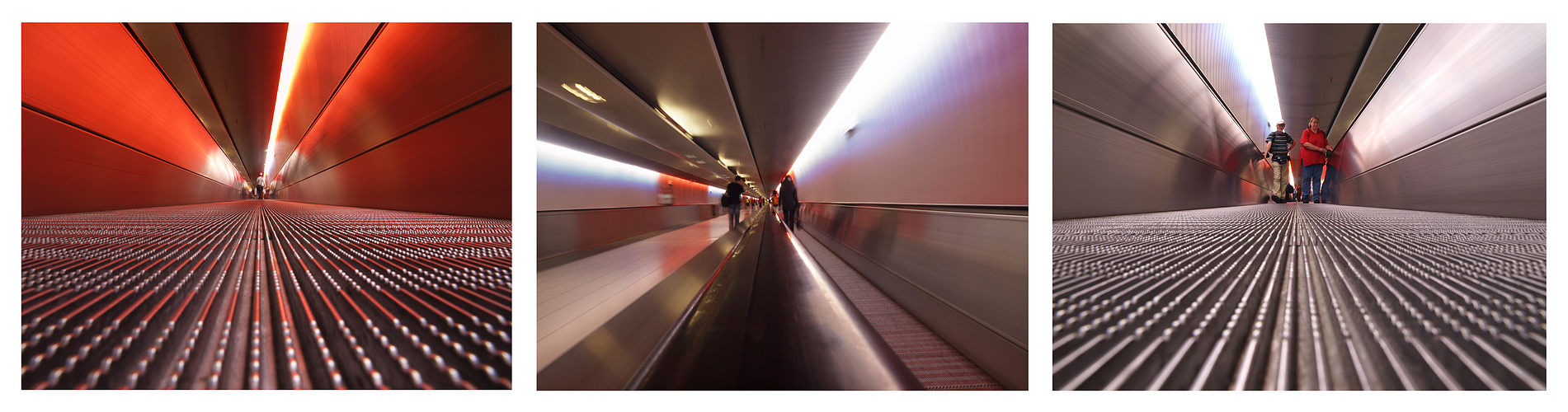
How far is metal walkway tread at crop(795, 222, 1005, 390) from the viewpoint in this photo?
0.42m

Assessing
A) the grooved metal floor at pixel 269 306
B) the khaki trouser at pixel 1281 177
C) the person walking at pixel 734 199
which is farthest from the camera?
the person walking at pixel 734 199

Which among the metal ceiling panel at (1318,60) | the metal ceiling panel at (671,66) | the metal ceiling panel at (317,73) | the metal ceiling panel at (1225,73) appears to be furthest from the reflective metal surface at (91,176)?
the metal ceiling panel at (1318,60)

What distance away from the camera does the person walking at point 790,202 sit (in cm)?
79

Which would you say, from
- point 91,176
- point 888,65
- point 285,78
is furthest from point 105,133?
point 888,65

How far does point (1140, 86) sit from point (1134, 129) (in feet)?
0.20

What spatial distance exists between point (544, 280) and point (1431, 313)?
109 centimetres

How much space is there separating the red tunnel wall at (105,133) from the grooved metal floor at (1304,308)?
4.84 ft

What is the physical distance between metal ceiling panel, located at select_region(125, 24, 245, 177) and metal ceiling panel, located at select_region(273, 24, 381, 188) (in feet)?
0.32

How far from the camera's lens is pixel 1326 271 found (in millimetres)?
442

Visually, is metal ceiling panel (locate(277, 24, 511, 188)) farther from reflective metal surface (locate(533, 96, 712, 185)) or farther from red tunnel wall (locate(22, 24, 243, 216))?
red tunnel wall (locate(22, 24, 243, 216))

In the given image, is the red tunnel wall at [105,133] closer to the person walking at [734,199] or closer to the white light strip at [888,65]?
the person walking at [734,199]

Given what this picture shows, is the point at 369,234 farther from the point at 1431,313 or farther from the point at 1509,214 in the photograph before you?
the point at 1509,214
